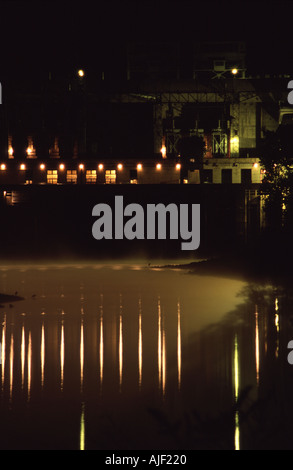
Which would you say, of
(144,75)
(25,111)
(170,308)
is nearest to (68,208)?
(25,111)

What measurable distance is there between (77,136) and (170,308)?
117ft

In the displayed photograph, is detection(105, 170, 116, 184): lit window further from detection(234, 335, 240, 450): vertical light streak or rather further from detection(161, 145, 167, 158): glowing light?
detection(234, 335, 240, 450): vertical light streak

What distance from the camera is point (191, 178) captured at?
177 feet

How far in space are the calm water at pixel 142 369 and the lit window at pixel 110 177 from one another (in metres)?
29.6

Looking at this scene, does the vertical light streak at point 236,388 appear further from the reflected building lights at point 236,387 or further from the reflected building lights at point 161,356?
the reflected building lights at point 161,356

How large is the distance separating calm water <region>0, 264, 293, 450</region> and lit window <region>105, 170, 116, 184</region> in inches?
1166

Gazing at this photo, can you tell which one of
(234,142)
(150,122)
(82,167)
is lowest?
(82,167)

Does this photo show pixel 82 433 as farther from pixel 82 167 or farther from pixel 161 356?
pixel 82 167

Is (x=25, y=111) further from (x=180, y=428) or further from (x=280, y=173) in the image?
(x=180, y=428)

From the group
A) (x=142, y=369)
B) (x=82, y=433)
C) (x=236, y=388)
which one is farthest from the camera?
(x=142, y=369)

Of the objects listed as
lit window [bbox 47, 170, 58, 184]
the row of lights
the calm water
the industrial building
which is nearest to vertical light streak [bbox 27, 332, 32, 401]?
the calm water

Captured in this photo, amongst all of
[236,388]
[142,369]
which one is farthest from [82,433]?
[142,369]

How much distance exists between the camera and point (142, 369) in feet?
39.9

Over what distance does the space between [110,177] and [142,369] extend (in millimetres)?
40753
